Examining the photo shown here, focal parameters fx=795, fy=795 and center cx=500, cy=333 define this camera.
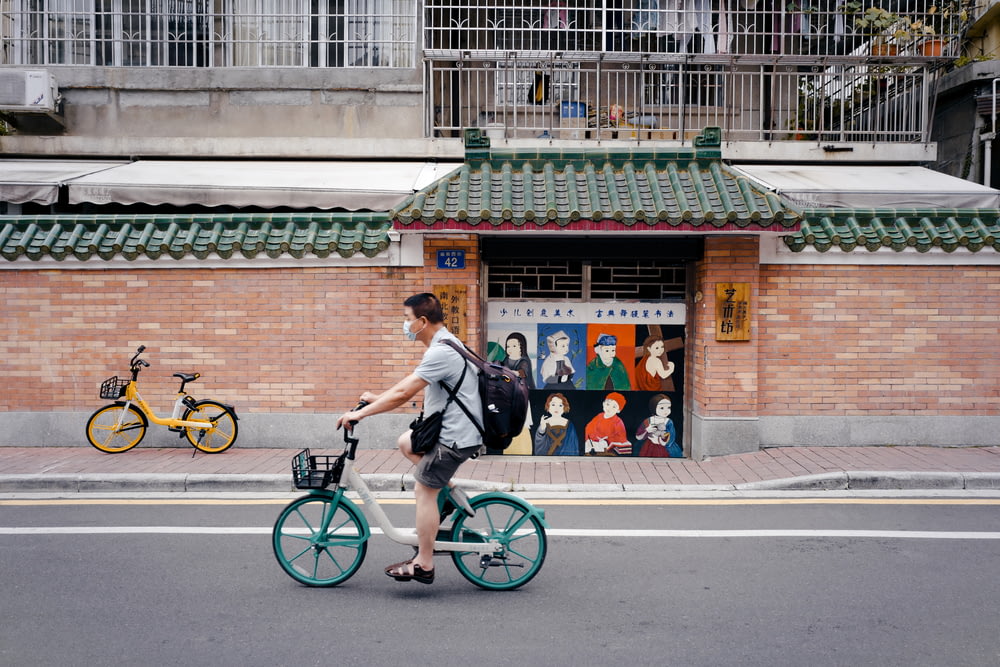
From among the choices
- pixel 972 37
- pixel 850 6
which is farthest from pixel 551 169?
pixel 972 37

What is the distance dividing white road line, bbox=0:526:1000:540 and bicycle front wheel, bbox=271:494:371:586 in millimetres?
1105

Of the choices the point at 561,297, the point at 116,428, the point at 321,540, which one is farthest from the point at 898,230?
the point at 116,428

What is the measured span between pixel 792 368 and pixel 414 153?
7.13 m

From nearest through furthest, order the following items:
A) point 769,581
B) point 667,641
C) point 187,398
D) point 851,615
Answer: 1. point 667,641
2. point 851,615
3. point 769,581
4. point 187,398


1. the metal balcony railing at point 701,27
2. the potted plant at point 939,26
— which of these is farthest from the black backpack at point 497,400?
the potted plant at point 939,26

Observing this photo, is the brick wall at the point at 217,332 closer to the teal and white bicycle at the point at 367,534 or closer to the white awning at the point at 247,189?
the white awning at the point at 247,189

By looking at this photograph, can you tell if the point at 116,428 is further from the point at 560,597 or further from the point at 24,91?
the point at 24,91

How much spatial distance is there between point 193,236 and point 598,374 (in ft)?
16.9

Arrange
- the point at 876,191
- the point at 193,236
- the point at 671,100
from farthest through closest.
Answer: the point at 671,100 → the point at 876,191 → the point at 193,236

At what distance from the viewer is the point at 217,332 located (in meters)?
9.63

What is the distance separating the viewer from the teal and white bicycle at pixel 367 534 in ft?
16.8

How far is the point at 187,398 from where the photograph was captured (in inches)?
364

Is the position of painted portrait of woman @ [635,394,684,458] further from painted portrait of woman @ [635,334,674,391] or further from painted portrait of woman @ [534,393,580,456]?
painted portrait of woman @ [534,393,580,456]

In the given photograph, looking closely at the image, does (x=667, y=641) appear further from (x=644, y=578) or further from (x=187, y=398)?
(x=187, y=398)
